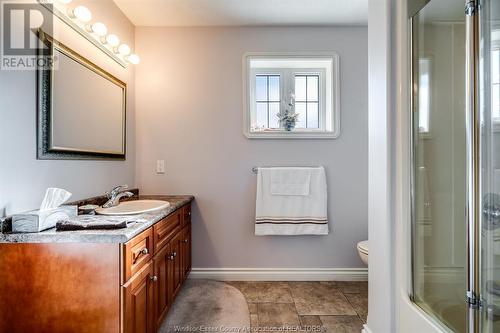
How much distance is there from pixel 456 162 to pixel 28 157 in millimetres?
1976

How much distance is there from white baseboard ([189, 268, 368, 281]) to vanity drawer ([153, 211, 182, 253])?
0.70 meters

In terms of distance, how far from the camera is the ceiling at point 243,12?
81.9 inches

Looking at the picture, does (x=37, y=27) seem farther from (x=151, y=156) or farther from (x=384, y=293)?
(x=384, y=293)

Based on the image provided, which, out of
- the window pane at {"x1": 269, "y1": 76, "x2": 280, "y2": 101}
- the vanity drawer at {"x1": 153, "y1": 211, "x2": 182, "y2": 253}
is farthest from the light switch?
the window pane at {"x1": 269, "y1": 76, "x2": 280, "y2": 101}

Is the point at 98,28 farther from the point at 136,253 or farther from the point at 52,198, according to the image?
the point at 136,253

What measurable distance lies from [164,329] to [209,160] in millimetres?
1331

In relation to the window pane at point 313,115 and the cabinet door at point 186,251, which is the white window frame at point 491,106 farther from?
the cabinet door at point 186,251

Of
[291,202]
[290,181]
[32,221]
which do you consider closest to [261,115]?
[290,181]

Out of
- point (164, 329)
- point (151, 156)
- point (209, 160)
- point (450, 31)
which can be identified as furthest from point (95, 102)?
point (450, 31)

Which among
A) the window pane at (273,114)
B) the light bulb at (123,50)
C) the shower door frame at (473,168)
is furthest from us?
the window pane at (273,114)

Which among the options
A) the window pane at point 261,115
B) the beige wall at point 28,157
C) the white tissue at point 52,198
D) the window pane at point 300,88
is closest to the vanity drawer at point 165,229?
the white tissue at point 52,198

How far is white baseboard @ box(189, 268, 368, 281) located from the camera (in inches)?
95.0

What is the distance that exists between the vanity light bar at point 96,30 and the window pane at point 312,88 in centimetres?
156
